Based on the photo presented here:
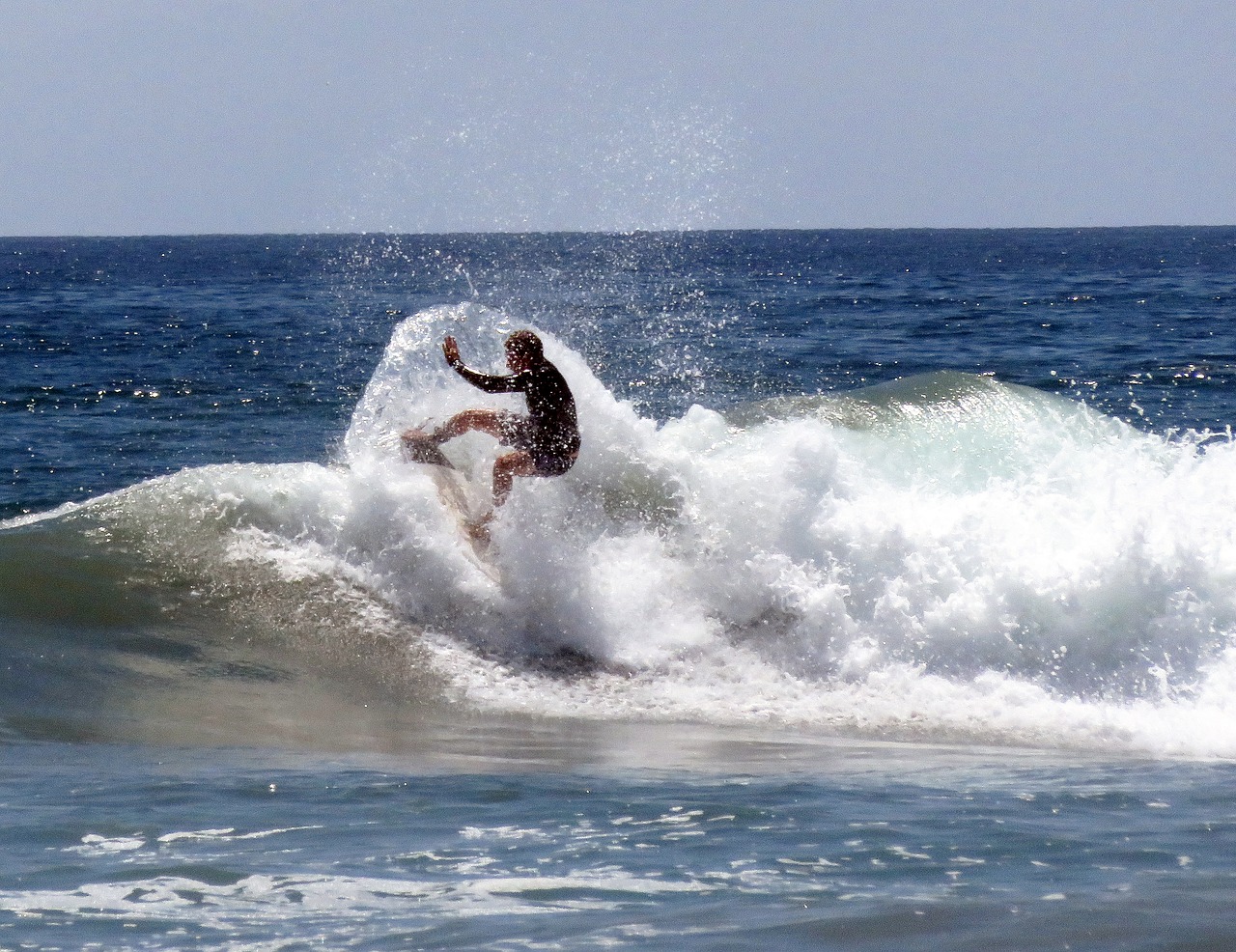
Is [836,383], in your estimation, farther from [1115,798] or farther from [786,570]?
[1115,798]

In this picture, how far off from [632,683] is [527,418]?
5.77 ft

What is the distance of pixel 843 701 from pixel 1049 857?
305cm

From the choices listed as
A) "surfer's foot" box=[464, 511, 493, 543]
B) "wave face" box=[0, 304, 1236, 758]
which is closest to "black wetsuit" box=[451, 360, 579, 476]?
"wave face" box=[0, 304, 1236, 758]

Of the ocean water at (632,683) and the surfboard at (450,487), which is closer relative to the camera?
the ocean water at (632,683)

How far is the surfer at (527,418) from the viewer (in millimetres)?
8273

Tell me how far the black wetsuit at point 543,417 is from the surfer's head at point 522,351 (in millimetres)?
36

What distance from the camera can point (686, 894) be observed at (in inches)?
166

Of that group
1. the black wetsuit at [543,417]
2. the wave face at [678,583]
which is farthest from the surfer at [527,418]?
the wave face at [678,583]

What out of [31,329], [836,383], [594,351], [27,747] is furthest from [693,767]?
[31,329]

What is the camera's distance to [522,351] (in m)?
8.27

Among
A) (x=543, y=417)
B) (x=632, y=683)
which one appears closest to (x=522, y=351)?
(x=543, y=417)

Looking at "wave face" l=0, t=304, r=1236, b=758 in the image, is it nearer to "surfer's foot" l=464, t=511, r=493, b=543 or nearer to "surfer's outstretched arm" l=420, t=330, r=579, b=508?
"surfer's foot" l=464, t=511, r=493, b=543

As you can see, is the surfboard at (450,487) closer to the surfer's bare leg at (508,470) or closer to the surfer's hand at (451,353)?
the surfer's bare leg at (508,470)

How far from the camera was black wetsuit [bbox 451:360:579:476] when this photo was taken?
27.1 feet
